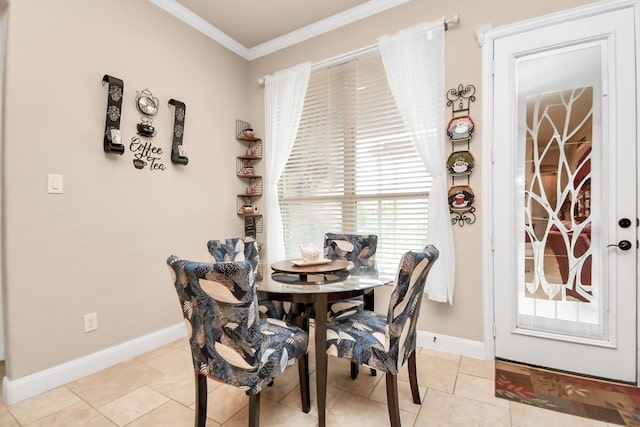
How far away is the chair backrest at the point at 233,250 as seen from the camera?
7.33 ft

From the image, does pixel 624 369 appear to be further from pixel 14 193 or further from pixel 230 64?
pixel 230 64

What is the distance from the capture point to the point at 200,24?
2.97 metres

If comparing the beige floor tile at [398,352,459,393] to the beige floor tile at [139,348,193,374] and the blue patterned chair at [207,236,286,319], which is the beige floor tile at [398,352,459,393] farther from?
the beige floor tile at [139,348,193,374]

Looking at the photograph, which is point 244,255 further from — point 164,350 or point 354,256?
point 164,350

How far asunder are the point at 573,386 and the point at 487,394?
0.58m

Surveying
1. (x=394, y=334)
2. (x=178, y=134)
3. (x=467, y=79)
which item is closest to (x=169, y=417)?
(x=394, y=334)

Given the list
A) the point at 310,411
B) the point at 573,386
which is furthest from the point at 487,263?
the point at 310,411

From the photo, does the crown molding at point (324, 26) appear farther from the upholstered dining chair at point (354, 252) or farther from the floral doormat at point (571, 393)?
the floral doormat at point (571, 393)

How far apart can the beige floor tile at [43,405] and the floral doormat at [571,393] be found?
8.63ft

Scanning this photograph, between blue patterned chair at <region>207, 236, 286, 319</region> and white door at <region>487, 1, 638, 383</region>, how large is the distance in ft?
5.41

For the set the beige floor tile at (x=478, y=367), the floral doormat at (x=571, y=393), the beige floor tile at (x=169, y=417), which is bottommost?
the beige floor tile at (x=169, y=417)

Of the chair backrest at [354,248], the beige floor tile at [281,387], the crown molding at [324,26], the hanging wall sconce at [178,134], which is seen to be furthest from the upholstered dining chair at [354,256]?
the crown molding at [324,26]

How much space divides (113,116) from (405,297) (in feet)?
7.88

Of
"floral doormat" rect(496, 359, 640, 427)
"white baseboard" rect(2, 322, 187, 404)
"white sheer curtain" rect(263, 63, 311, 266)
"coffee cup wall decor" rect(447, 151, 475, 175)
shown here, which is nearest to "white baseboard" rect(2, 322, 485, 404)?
"white baseboard" rect(2, 322, 187, 404)
